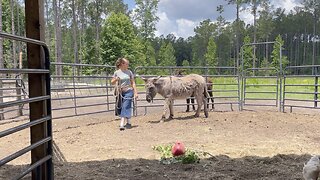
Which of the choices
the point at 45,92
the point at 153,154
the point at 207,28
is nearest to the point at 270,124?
the point at 153,154

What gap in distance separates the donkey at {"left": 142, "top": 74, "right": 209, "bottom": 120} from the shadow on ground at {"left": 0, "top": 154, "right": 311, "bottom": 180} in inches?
150

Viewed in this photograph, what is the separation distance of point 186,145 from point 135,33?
39.0 metres

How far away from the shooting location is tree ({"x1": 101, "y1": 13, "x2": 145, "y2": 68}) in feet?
108

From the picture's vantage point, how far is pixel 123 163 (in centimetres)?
473

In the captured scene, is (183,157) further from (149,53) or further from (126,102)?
(149,53)

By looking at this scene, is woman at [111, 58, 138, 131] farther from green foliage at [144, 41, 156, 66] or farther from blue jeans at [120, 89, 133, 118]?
green foliage at [144, 41, 156, 66]

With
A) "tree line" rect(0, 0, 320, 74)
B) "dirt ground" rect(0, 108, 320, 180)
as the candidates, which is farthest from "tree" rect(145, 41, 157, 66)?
"dirt ground" rect(0, 108, 320, 180)

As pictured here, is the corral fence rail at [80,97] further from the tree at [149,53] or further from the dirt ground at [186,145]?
the tree at [149,53]

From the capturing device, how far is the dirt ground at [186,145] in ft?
14.0

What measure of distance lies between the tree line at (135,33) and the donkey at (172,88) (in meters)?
7.84

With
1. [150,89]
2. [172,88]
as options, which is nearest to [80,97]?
[150,89]

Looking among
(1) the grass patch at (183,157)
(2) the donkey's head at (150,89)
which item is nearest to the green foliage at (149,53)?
(2) the donkey's head at (150,89)

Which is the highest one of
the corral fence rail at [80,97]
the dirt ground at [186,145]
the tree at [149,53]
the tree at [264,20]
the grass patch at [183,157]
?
the tree at [264,20]

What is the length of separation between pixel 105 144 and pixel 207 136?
207 centimetres
